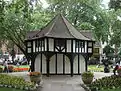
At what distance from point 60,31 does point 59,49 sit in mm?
2161

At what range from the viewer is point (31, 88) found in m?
23.2

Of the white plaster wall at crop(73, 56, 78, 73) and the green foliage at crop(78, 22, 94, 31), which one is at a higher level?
the green foliage at crop(78, 22, 94, 31)

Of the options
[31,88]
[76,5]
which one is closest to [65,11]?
[76,5]

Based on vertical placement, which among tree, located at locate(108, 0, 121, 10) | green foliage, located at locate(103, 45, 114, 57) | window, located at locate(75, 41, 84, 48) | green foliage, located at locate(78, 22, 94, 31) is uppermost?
green foliage, located at locate(78, 22, 94, 31)

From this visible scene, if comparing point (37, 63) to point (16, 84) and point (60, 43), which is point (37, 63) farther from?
point (16, 84)

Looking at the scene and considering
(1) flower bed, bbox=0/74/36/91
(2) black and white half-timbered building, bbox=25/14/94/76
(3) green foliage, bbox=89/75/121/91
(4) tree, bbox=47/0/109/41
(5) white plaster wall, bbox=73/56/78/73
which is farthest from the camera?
(4) tree, bbox=47/0/109/41

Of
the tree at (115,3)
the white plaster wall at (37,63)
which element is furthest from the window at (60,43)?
the tree at (115,3)

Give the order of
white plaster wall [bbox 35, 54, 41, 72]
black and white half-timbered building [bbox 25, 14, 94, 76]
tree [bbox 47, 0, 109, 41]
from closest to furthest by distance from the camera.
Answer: black and white half-timbered building [bbox 25, 14, 94, 76] < white plaster wall [bbox 35, 54, 41, 72] < tree [bbox 47, 0, 109, 41]

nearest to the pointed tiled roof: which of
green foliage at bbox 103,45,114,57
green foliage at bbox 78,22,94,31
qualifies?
green foliage at bbox 78,22,94,31

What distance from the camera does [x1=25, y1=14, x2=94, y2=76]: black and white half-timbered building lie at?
36156 mm

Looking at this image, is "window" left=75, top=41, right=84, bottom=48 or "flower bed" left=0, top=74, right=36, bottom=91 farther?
"window" left=75, top=41, right=84, bottom=48

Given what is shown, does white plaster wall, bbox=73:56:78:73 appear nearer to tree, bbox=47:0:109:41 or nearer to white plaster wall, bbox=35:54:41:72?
white plaster wall, bbox=35:54:41:72

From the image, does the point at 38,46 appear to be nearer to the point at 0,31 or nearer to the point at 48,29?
the point at 48,29

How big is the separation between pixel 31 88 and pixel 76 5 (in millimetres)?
31558
